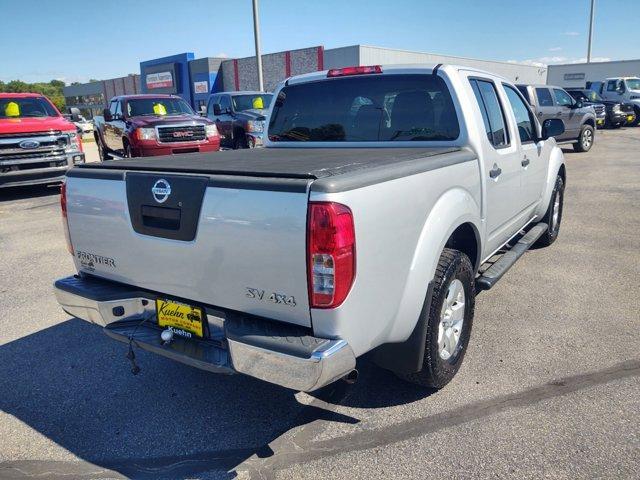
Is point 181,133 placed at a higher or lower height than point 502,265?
higher

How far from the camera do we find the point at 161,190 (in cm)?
271

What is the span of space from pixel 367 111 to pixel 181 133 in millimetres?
8655

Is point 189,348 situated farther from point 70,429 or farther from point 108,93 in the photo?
point 108,93

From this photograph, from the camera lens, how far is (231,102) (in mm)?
15016

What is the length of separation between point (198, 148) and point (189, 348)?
396 inches

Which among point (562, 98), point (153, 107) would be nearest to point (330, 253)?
point (153, 107)

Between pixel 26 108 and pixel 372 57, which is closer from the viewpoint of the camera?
pixel 26 108

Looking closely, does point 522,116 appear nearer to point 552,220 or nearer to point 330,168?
point 552,220

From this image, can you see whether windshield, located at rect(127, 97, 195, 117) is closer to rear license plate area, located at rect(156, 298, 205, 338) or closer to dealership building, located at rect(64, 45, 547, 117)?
rear license plate area, located at rect(156, 298, 205, 338)

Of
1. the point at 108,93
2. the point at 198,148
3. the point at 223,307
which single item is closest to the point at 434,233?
the point at 223,307

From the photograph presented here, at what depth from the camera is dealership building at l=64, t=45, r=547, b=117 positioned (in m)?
33.6

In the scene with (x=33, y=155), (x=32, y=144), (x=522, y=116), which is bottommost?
(x=33, y=155)

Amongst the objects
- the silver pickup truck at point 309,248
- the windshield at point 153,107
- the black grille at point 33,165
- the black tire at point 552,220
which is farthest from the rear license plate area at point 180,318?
the windshield at point 153,107

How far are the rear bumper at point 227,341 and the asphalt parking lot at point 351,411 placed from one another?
0.56m
